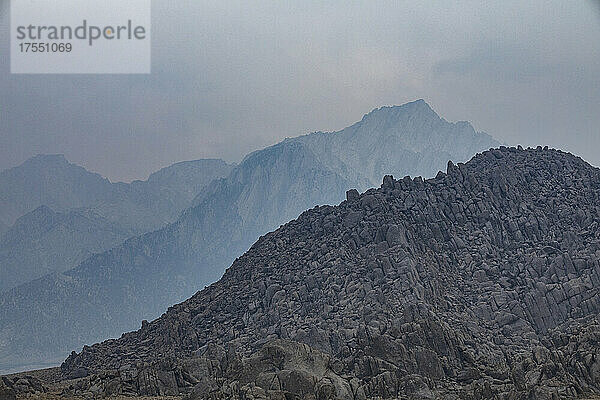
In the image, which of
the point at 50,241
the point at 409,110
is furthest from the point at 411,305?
the point at 50,241

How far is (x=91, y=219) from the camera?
127250 millimetres

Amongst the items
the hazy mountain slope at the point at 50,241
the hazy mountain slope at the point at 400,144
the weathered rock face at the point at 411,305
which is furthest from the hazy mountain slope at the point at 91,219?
the weathered rock face at the point at 411,305

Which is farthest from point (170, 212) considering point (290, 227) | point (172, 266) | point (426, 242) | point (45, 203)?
point (426, 242)

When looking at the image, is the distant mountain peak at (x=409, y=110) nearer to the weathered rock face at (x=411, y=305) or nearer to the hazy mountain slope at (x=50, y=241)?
the hazy mountain slope at (x=50, y=241)

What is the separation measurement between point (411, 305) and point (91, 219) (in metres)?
100

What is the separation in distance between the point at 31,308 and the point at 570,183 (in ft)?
289

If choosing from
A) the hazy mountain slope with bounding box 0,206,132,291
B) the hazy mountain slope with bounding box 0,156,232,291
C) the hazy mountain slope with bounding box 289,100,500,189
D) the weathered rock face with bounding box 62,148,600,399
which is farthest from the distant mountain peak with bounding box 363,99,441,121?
the weathered rock face with bounding box 62,148,600,399

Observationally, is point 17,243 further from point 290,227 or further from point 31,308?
point 290,227

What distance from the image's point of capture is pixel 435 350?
31.9 metres

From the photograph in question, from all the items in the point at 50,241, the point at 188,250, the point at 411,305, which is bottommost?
the point at 411,305

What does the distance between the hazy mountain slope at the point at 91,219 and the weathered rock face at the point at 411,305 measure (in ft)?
244

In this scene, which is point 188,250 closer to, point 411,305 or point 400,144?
point 400,144

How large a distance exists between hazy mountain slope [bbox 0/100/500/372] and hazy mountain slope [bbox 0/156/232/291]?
8.59ft

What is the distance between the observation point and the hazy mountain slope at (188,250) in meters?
112
